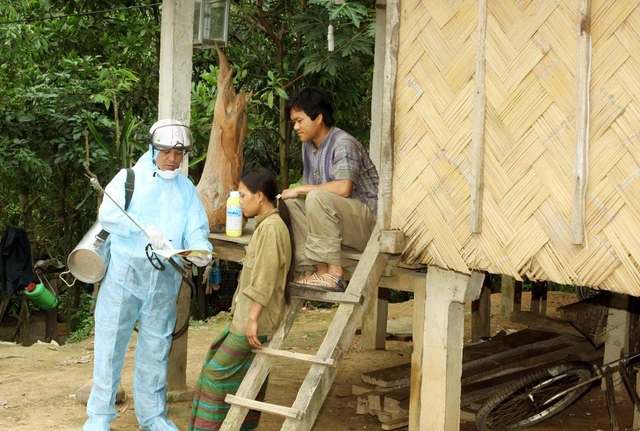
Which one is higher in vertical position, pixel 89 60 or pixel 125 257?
pixel 89 60

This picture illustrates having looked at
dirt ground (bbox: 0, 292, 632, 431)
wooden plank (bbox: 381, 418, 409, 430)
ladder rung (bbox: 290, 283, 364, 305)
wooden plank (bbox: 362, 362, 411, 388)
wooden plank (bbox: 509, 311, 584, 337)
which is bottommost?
dirt ground (bbox: 0, 292, 632, 431)

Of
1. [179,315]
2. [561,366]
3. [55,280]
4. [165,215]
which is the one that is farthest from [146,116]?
[561,366]

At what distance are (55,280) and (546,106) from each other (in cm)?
1147

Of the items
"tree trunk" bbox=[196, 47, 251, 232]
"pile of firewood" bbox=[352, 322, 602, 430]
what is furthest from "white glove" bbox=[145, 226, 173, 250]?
"pile of firewood" bbox=[352, 322, 602, 430]

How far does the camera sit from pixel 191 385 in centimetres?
753

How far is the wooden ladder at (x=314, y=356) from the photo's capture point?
4.88 meters

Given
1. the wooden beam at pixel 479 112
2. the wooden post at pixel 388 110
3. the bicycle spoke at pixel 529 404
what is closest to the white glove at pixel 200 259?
the wooden post at pixel 388 110

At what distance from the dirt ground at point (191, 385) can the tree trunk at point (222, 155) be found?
1640mm

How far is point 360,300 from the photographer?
5172 mm

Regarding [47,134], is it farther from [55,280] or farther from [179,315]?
[179,315]

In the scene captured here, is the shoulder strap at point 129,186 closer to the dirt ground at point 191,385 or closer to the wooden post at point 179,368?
the wooden post at point 179,368

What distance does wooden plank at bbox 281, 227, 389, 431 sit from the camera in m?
4.86

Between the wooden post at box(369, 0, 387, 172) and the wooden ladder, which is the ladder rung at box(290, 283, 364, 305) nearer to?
the wooden ladder

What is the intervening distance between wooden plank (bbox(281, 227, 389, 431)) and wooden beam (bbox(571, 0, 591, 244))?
1265 mm
